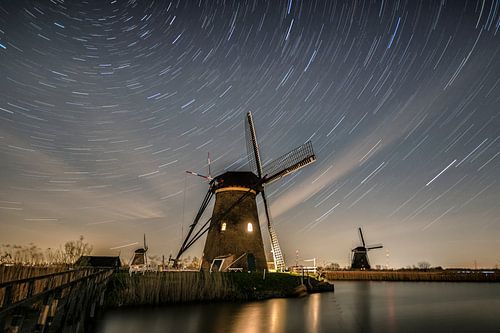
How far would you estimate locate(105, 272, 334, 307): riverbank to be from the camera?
18688 millimetres

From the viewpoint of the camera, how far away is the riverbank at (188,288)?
61.3ft

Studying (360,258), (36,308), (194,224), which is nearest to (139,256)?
(194,224)

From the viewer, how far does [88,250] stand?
28031 mm

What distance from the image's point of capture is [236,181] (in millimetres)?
29484

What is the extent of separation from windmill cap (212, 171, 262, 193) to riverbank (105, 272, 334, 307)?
8.04 metres

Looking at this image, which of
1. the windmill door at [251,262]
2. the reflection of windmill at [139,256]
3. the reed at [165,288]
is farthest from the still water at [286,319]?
the reflection of windmill at [139,256]

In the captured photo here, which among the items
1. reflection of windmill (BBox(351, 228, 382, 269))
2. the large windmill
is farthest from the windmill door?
reflection of windmill (BBox(351, 228, 382, 269))

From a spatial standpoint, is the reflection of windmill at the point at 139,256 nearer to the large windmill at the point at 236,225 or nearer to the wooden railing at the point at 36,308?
the large windmill at the point at 236,225

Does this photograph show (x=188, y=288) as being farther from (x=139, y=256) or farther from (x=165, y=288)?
(x=139, y=256)

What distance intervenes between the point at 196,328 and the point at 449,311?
60.2 feet

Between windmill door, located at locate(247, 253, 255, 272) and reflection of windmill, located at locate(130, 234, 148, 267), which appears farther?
reflection of windmill, located at locate(130, 234, 148, 267)

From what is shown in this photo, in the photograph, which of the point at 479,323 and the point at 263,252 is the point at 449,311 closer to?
the point at 479,323

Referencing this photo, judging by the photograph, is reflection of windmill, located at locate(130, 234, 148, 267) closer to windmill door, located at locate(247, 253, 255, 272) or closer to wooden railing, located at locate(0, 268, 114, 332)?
windmill door, located at locate(247, 253, 255, 272)

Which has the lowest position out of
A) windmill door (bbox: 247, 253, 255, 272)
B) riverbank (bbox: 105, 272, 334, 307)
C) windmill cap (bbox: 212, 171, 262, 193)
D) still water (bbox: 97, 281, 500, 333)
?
still water (bbox: 97, 281, 500, 333)
